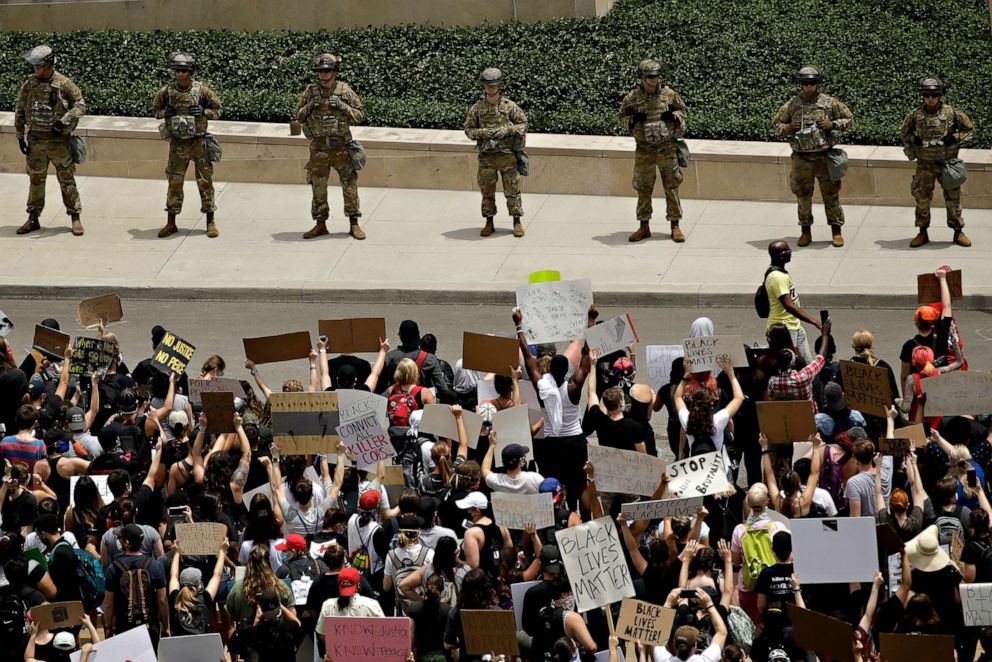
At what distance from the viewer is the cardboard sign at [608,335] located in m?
12.4

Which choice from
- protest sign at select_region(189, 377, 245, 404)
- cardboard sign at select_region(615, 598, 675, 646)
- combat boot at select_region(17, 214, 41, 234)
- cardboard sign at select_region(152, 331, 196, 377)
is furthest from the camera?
combat boot at select_region(17, 214, 41, 234)

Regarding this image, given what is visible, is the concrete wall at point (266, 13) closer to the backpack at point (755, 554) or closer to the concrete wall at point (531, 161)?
the concrete wall at point (531, 161)

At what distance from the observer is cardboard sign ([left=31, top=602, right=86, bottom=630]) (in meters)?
9.37

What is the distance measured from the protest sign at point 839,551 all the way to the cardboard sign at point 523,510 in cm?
137

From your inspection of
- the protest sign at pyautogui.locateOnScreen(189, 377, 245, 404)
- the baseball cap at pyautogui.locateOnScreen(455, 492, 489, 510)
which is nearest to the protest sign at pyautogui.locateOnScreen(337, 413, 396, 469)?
the baseball cap at pyautogui.locateOnScreen(455, 492, 489, 510)

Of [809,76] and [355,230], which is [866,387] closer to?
[809,76]

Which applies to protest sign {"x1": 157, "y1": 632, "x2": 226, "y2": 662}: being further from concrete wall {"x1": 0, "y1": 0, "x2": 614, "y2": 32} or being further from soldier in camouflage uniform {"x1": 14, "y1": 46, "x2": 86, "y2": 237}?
concrete wall {"x1": 0, "y1": 0, "x2": 614, "y2": 32}

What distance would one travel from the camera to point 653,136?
18.0 meters

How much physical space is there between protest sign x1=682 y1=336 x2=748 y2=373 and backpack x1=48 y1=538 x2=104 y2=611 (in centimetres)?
402

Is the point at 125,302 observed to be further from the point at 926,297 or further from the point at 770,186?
the point at 926,297

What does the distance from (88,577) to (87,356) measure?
3.03m

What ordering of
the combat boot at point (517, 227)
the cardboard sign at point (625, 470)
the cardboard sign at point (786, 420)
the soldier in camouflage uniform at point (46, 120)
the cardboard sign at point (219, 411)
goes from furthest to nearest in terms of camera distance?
1. the combat boot at point (517, 227)
2. the soldier in camouflage uniform at point (46, 120)
3. the cardboard sign at point (219, 411)
4. the cardboard sign at point (786, 420)
5. the cardboard sign at point (625, 470)

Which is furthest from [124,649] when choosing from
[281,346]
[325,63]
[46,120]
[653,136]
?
[46,120]

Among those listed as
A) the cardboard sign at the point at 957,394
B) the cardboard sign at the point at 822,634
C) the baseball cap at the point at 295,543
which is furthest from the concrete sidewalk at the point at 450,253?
the cardboard sign at the point at 822,634
